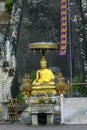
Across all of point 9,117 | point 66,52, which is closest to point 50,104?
point 9,117

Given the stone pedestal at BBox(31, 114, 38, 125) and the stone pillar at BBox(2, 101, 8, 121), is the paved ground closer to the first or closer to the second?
the stone pedestal at BBox(31, 114, 38, 125)

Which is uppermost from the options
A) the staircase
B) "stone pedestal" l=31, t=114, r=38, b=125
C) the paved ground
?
the staircase

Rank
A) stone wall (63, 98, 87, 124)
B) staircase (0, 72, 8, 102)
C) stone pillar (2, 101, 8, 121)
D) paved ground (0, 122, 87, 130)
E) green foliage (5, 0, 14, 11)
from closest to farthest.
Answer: paved ground (0, 122, 87, 130) → stone wall (63, 98, 87, 124) → stone pillar (2, 101, 8, 121) → staircase (0, 72, 8, 102) → green foliage (5, 0, 14, 11)

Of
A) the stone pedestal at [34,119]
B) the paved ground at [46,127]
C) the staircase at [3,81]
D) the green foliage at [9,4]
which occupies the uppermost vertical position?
the green foliage at [9,4]

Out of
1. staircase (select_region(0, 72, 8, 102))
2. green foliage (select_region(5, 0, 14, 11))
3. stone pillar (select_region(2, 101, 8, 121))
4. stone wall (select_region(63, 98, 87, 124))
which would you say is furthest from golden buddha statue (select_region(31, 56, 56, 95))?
green foliage (select_region(5, 0, 14, 11))

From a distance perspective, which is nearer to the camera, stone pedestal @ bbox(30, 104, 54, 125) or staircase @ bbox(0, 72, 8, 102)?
stone pedestal @ bbox(30, 104, 54, 125)

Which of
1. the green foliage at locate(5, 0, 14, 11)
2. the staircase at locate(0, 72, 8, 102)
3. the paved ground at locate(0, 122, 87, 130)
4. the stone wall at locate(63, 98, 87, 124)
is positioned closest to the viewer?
the paved ground at locate(0, 122, 87, 130)

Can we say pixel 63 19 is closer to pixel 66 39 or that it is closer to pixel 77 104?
pixel 66 39

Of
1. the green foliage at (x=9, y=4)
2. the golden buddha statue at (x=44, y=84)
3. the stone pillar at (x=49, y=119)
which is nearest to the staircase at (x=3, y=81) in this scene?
the golden buddha statue at (x=44, y=84)

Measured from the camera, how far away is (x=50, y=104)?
15828mm

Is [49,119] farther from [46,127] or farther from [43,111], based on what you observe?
[46,127]

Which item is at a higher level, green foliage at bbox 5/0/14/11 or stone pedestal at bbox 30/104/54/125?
green foliage at bbox 5/0/14/11

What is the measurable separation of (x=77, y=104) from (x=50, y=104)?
33.9 inches

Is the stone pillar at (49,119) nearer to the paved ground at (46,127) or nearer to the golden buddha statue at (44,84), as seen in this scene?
the paved ground at (46,127)
